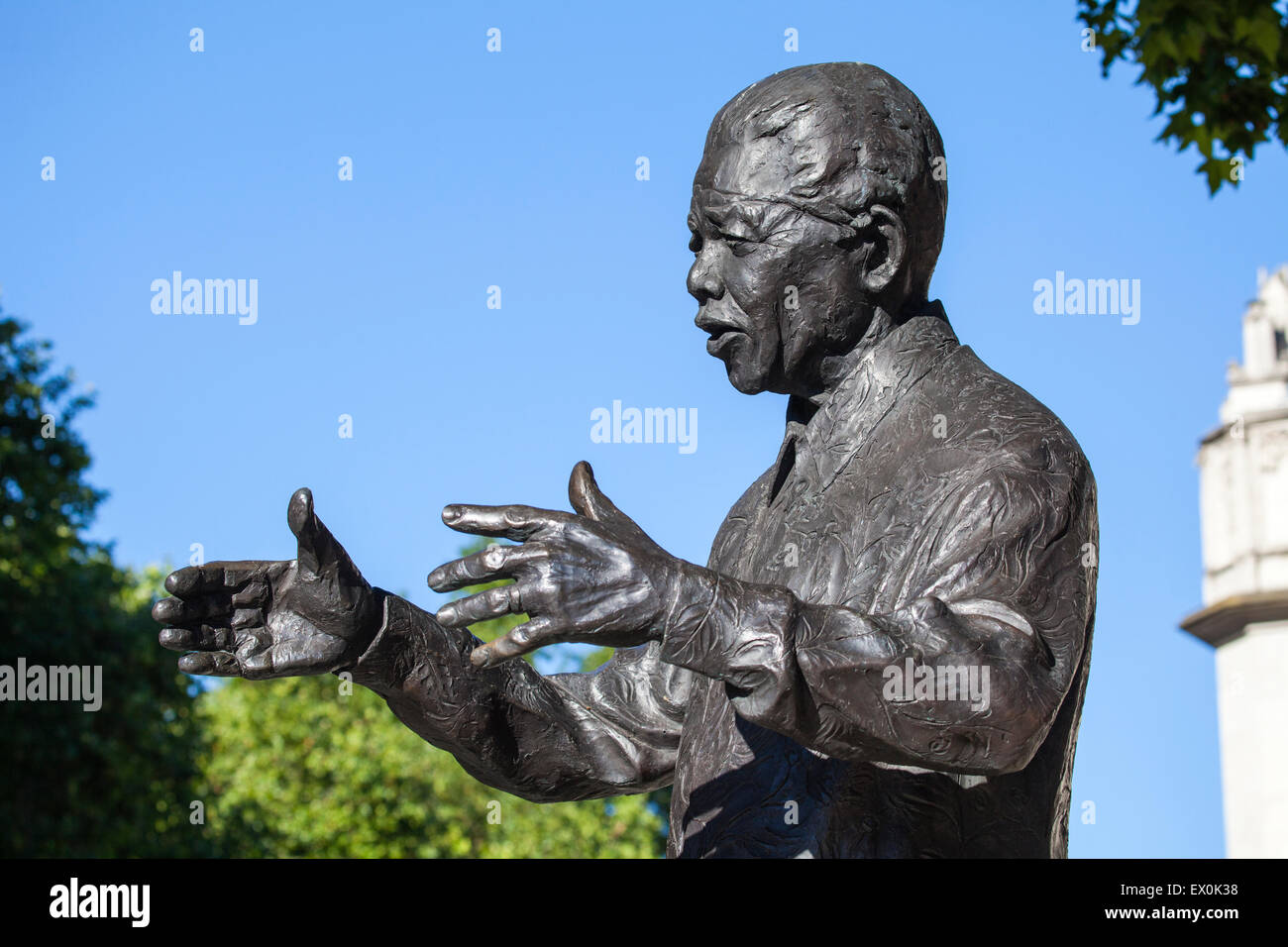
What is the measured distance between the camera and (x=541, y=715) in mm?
5906

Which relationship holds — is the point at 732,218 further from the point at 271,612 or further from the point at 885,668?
the point at 271,612

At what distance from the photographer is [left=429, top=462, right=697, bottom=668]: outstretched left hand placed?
4.33m

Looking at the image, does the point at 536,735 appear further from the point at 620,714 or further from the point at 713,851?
the point at 713,851

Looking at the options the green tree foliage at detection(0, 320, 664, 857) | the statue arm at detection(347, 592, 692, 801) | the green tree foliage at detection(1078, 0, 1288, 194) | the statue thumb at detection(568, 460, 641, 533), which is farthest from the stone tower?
the statue thumb at detection(568, 460, 641, 533)

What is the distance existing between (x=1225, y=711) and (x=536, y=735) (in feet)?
171

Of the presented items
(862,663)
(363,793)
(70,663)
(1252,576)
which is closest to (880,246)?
(862,663)

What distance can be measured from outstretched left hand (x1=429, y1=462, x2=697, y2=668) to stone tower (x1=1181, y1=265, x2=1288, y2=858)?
→ 157ft

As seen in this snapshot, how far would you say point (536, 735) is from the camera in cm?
590

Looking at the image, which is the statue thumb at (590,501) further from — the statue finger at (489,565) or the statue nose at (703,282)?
the statue nose at (703,282)

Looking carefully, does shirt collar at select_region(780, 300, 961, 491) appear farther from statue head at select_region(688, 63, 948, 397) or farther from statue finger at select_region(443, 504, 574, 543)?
statue finger at select_region(443, 504, 574, 543)

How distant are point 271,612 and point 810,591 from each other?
1.39 metres

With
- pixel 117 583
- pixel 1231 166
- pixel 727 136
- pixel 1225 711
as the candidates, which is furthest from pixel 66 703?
pixel 1225 711

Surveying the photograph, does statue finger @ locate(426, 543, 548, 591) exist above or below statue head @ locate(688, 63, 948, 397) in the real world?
below

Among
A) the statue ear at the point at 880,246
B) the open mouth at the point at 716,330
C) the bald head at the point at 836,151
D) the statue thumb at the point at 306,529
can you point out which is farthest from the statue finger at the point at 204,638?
the statue ear at the point at 880,246
